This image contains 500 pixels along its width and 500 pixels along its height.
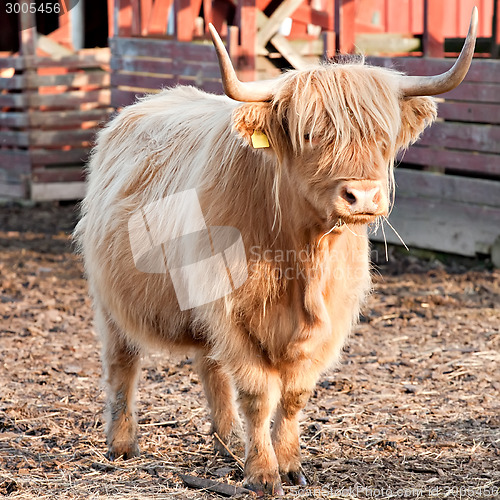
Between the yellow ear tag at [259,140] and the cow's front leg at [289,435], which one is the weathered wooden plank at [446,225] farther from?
the yellow ear tag at [259,140]

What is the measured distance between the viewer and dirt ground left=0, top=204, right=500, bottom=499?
11.0 feet

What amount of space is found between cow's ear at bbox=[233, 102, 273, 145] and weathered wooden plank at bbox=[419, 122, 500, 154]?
426cm

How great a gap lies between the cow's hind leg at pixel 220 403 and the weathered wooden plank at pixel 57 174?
6513 mm

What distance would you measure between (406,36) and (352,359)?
14.5ft

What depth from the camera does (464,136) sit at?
7.00m

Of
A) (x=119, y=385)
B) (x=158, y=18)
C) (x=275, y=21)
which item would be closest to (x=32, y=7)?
(x=158, y=18)

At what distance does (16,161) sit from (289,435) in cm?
751

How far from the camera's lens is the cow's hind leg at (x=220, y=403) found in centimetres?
376

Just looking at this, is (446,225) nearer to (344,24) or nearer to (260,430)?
(344,24)

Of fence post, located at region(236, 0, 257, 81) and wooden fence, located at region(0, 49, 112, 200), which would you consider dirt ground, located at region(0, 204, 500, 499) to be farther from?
wooden fence, located at region(0, 49, 112, 200)

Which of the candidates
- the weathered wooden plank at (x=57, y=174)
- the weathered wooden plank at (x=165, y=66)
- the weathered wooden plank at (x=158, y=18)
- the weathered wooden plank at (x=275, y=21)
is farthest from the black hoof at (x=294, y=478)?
the weathered wooden plank at (x=158, y=18)

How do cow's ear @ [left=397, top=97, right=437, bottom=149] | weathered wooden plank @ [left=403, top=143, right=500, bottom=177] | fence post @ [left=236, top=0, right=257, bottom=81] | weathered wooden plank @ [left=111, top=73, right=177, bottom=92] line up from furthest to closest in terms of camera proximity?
1. weathered wooden plank @ [left=111, top=73, right=177, bottom=92]
2. fence post @ [left=236, top=0, right=257, bottom=81]
3. weathered wooden plank @ [left=403, top=143, right=500, bottom=177]
4. cow's ear @ [left=397, top=97, right=437, bottom=149]

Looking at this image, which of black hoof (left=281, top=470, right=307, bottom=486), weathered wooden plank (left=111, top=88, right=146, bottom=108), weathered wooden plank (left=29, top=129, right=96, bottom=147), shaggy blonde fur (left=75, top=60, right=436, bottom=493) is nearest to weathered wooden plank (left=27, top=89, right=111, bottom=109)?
weathered wooden plank (left=29, top=129, right=96, bottom=147)

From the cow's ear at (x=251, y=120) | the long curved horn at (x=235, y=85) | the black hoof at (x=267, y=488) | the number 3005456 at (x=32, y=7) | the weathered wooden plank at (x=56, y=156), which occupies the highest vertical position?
→ the number 3005456 at (x=32, y=7)
